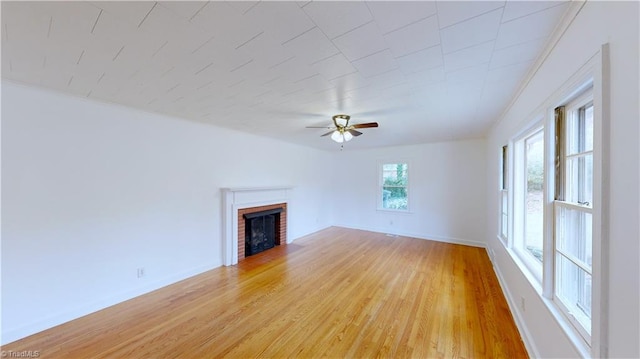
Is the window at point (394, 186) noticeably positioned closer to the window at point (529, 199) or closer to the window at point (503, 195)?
the window at point (503, 195)

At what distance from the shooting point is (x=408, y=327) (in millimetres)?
2354

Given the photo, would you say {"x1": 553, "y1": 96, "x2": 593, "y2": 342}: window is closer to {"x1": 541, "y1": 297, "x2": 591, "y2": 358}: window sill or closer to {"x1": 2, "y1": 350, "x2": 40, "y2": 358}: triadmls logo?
{"x1": 541, "y1": 297, "x2": 591, "y2": 358}: window sill

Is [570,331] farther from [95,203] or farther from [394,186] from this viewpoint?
[394,186]

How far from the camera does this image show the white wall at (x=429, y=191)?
5121 mm

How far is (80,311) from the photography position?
2.52m

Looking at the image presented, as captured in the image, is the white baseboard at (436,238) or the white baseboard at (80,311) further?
the white baseboard at (436,238)

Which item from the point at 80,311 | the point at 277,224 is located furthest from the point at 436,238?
the point at 80,311

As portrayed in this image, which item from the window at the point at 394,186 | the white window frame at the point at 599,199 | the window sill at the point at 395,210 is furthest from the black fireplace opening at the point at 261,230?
the white window frame at the point at 599,199

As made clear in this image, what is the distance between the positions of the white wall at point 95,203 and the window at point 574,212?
166 inches

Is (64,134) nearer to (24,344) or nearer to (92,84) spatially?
(92,84)

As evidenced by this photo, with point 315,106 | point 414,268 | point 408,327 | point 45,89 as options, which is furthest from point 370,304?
point 45,89

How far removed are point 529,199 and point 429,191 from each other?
3045 mm

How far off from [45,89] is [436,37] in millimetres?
3628

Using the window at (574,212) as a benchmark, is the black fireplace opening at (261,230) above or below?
below
